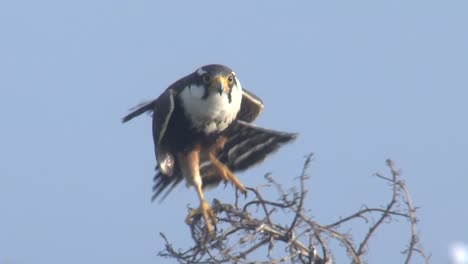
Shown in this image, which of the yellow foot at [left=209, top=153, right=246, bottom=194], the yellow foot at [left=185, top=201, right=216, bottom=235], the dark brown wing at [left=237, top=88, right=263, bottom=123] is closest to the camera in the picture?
the yellow foot at [left=185, top=201, right=216, bottom=235]

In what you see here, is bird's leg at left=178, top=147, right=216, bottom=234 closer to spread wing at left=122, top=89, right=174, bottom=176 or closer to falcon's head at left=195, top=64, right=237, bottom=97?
spread wing at left=122, top=89, right=174, bottom=176

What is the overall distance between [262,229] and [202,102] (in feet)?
8.00

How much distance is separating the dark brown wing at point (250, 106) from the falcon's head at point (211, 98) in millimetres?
403

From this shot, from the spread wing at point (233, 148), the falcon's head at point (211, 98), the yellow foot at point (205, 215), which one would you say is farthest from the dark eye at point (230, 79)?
the yellow foot at point (205, 215)

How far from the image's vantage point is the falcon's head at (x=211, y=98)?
684 centimetres

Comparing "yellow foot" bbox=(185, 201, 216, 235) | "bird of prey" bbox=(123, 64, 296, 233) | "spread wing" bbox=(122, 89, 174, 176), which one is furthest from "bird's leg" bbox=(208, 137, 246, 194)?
"yellow foot" bbox=(185, 201, 216, 235)

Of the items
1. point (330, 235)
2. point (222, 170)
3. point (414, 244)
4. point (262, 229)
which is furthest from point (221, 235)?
point (222, 170)

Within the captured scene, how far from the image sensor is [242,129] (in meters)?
7.18

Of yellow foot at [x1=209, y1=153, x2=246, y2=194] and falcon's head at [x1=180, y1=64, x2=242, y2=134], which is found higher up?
falcon's head at [x1=180, y1=64, x2=242, y2=134]

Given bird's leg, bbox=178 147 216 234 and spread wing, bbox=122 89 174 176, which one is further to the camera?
spread wing, bbox=122 89 174 176

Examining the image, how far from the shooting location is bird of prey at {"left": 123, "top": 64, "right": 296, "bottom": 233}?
6.86m

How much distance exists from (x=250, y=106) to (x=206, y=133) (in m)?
0.56

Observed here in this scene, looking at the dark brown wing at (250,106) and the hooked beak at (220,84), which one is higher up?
the dark brown wing at (250,106)

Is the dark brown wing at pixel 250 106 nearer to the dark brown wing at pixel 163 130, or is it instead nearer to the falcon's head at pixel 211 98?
the falcon's head at pixel 211 98
